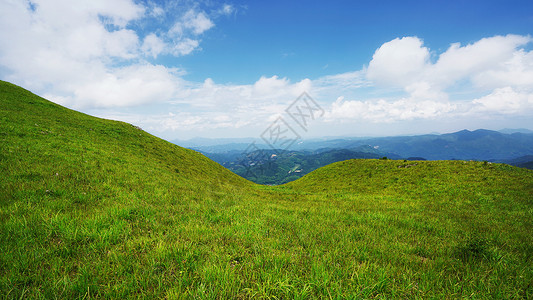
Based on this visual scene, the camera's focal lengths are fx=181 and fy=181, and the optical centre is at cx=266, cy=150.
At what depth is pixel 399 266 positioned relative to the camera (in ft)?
12.4

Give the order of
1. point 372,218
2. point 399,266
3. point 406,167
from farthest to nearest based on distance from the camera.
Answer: point 406,167, point 372,218, point 399,266

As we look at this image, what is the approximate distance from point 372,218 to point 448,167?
82.2 ft

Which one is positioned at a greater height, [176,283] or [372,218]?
[176,283]

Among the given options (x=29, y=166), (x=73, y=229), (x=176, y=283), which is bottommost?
(x=176, y=283)

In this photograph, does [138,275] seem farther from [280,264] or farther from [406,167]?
[406,167]

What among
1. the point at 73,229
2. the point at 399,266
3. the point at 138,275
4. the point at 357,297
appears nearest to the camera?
the point at 357,297

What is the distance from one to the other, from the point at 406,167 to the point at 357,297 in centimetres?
3233

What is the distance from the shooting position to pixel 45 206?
538 centimetres

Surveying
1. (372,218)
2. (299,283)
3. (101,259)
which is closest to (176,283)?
(101,259)

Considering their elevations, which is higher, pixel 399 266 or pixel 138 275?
pixel 138 275

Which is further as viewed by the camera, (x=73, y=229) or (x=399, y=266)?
(x=73, y=229)

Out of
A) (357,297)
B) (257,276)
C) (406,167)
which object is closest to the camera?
(357,297)

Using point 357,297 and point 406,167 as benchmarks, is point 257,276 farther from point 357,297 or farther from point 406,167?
point 406,167

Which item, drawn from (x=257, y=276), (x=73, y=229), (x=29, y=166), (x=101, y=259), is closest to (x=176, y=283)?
(x=257, y=276)
